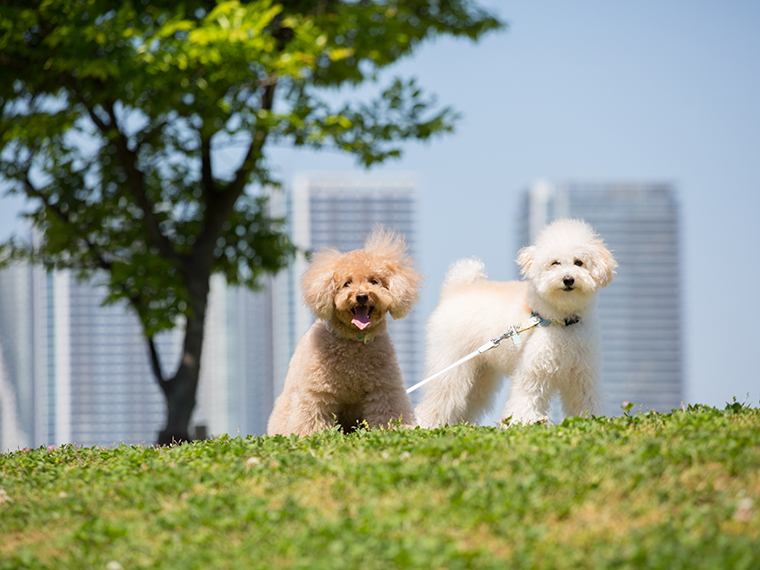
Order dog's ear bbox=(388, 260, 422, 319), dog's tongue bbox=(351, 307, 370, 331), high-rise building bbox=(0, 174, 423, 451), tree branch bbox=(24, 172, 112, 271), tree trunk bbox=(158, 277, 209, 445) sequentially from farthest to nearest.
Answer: high-rise building bbox=(0, 174, 423, 451)
tree branch bbox=(24, 172, 112, 271)
tree trunk bbox=(158, 277, 209, 445)
dog's ear bbox=(388, 260, 422, 319)
dog's tongue bbox=(351, 307, 370, 331)

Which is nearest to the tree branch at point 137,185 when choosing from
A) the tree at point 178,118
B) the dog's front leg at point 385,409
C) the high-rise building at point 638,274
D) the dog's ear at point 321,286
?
the tree at point 178,118

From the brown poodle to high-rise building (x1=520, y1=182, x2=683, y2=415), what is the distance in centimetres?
17295

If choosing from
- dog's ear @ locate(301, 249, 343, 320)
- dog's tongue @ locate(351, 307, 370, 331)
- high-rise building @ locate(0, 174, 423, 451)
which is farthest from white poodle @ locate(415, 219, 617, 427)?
high-rise building @ locate(0, 174, 423, 451)

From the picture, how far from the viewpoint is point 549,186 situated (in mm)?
195375

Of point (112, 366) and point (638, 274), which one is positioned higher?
point (638, 274)

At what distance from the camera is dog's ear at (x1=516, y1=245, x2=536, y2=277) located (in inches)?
216

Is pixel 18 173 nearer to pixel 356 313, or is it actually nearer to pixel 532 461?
pixel 356 313

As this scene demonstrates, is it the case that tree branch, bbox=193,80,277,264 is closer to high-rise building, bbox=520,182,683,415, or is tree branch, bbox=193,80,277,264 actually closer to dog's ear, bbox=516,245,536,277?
dog's ear, bbox=516,245,536,277

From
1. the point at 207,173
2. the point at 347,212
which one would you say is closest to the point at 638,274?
the point at 347,212

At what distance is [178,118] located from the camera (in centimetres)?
1196

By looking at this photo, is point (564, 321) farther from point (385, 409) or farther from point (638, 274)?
point (638, 274)

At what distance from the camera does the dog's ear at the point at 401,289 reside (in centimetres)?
520

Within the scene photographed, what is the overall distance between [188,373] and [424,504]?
29.3 ft

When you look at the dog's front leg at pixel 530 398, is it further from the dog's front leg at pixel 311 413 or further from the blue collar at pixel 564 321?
the dog's front leg at pixel 311 413
